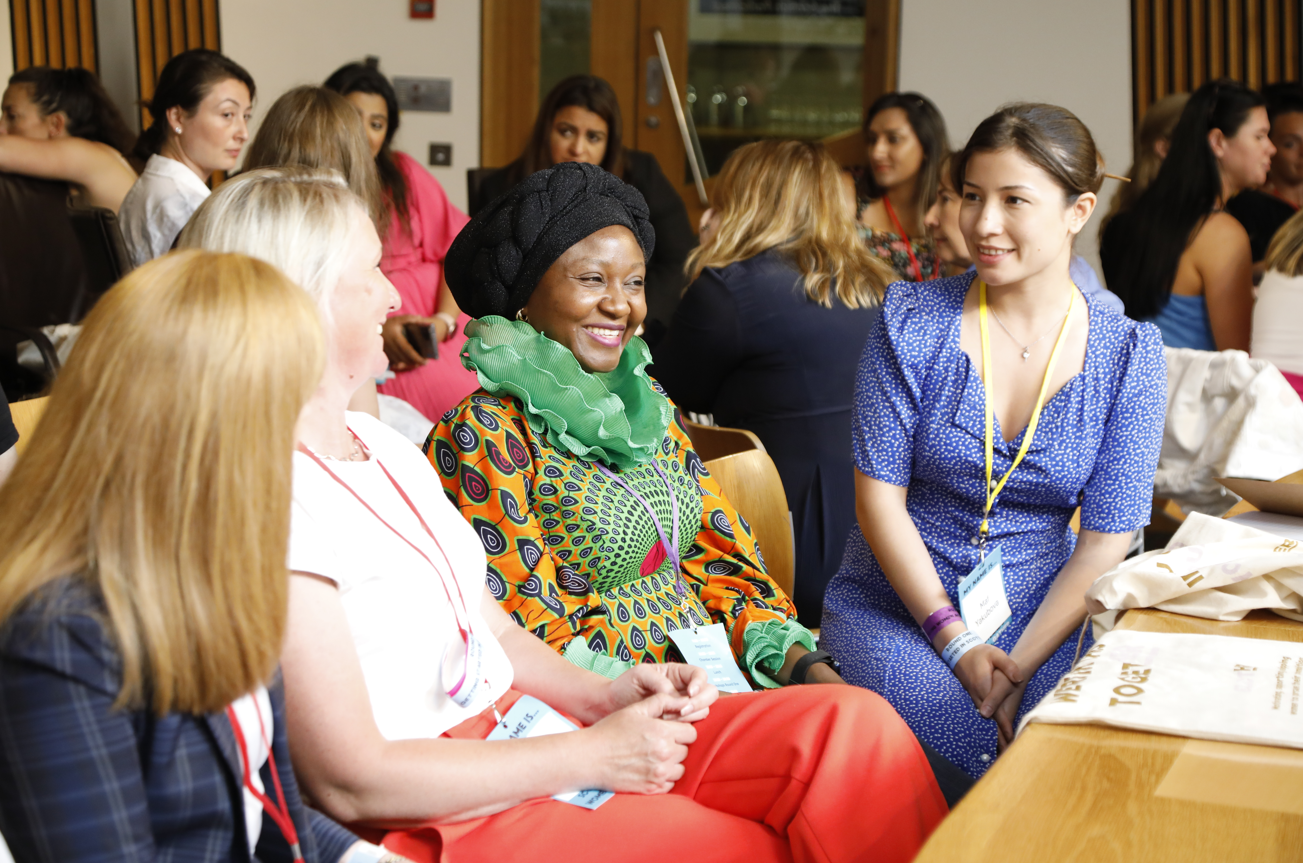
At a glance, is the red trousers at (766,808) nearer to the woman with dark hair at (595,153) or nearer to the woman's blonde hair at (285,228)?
the woman's blonde hair at (285,228)

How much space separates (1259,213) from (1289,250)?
149 cm

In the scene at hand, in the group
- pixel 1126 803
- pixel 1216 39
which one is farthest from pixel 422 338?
pixel 1216 39

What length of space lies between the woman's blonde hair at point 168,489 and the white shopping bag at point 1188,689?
0.73 metres

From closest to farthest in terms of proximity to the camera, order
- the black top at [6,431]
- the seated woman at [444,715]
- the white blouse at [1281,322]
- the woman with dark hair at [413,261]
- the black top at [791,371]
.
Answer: the seated woman at [444,715]
the black top at [6,431]
the black top at [791,371]
the white blouse at [1281,322]
the woman with dark hair at [413,261]

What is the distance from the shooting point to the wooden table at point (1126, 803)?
851mm

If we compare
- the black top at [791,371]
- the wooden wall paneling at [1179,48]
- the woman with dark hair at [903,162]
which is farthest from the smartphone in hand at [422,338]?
the wooden wall paneling at [1179,48]

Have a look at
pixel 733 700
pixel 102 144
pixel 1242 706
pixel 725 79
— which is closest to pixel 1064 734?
pixel 1242 706

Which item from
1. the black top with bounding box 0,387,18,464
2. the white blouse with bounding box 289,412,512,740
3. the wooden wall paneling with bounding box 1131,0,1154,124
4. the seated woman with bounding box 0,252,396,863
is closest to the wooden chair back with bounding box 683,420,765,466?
the white blouse with bounding box 289,412,512,740

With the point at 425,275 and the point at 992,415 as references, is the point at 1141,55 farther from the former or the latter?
the point at 992,415

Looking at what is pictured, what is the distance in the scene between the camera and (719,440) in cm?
262

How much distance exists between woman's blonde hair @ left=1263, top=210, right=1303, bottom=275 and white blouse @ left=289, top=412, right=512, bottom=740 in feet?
9.64

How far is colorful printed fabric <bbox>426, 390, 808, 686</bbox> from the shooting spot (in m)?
1.73

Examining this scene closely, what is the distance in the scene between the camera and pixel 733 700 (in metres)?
1.45

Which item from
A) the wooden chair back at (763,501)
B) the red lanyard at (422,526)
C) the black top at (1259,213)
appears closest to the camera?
the red lanyard at (422,526)
